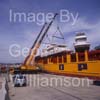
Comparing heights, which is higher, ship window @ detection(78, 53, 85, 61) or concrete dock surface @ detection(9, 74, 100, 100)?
ship window @ detection(78, 53, 85, 61)

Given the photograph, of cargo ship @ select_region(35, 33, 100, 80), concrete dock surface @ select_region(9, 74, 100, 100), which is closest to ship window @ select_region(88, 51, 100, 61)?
cargo ship @ select_region(35, 33, 100, 80)

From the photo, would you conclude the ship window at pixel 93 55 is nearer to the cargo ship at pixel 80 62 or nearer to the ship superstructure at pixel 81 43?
the cargo ship at pixel 80 62

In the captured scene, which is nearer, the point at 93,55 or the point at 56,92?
the point at 56,92

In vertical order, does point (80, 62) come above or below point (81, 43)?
below

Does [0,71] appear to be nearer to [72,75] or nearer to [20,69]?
[20,69]

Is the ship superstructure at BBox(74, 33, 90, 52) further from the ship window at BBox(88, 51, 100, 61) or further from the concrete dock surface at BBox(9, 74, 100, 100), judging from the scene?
the concrete dock surface at BBox(9, 74, 100, 100)

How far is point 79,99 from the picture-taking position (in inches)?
529

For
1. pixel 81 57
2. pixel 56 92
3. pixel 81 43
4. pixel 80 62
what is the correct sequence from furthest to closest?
1. pixel 81 43
2. pixel 81 57
3. pixel 80 62
4. pixel 56 92

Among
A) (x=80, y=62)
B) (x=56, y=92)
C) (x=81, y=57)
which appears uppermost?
(x=81, y=57)

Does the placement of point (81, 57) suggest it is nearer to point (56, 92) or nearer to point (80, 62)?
point (80, 62)

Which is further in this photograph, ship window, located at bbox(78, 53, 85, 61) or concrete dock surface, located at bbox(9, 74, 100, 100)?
ship window, located at bbox(78, 53, 85, 61)

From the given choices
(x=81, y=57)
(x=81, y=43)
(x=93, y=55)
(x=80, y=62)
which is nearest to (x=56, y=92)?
(x=93, y=55)

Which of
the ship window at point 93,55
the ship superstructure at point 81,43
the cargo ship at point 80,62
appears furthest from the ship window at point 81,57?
the ship superstructure at point 81,43

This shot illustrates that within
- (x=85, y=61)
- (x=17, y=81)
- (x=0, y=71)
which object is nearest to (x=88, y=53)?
(x=85, y=61)
